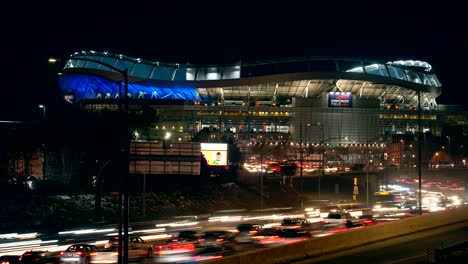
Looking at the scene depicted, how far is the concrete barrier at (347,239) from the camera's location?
29.2 m

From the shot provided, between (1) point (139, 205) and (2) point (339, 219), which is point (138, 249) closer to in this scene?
(2) point (339, 219)

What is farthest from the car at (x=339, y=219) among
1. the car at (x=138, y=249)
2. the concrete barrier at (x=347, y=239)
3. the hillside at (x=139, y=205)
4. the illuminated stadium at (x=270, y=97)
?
the illuminated stadium at (x=270, y=97)

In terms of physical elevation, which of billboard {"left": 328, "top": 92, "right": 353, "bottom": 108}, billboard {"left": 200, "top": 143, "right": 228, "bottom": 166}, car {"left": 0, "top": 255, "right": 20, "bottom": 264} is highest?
billboard {"left": 328, "top": 92, "right": 353, "bottom": 108}

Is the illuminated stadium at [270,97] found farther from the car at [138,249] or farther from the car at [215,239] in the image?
the car at [138,249]

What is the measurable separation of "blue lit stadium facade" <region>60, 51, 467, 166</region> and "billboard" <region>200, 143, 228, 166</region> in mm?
59273

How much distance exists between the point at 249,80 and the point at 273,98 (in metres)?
8.91

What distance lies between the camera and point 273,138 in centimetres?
15138

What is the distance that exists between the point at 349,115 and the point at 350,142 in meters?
6.78

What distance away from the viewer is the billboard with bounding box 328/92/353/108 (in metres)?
156

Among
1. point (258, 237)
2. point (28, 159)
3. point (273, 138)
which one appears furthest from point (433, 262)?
point (273, 138)

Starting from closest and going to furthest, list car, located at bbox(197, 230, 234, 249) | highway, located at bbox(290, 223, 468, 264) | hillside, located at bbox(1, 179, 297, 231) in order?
highway, located at bbox(290, 223, 468, 264)
car, located at bbox(197, 230, 234, 249)
hillside, located at bbox(1, 179, 297, 231)

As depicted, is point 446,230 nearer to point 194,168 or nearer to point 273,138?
point 194,168

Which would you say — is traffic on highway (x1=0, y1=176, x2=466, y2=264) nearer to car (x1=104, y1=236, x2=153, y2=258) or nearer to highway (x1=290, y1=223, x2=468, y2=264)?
car (x1=104, y1=236, x2=153, y2=258)

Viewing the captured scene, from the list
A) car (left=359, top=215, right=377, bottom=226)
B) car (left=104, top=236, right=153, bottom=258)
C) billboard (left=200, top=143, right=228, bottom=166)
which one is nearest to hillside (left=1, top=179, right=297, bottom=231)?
billboard (left=200, top=143, right=228, bottom=166)
